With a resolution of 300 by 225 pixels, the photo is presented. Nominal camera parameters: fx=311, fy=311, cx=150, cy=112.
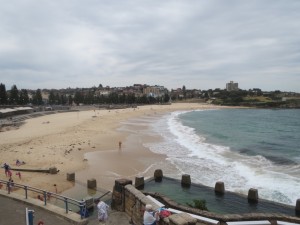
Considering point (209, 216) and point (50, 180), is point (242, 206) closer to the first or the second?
point (209, 216)

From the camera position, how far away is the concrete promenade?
9.27 m

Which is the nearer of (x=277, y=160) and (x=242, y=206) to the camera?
(x=242, y=206)

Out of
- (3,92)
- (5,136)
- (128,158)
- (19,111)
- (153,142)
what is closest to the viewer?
(128,158)

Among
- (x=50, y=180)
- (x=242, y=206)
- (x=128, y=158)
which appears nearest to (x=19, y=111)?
(x=128, y=158)

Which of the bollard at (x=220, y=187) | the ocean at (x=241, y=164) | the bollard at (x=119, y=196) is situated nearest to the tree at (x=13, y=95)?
the ocean at (x=241, y=164)

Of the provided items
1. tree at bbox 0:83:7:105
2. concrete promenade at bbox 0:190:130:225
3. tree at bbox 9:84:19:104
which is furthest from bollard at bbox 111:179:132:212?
tree at bbox 9:84:19:104

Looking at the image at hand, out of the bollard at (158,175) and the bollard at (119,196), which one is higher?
the bollard at (119,196)

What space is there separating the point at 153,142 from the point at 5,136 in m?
20.4

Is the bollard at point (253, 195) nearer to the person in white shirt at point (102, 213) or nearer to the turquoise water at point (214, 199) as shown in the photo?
the turquoise water at point (214, 199)

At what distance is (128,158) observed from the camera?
2758cm

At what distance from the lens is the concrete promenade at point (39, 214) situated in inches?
365

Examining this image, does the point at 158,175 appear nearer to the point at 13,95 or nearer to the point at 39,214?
the point at 39,214

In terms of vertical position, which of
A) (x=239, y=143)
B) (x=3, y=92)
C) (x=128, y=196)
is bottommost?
(x=239, y=143)

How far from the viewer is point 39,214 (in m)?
9.78
